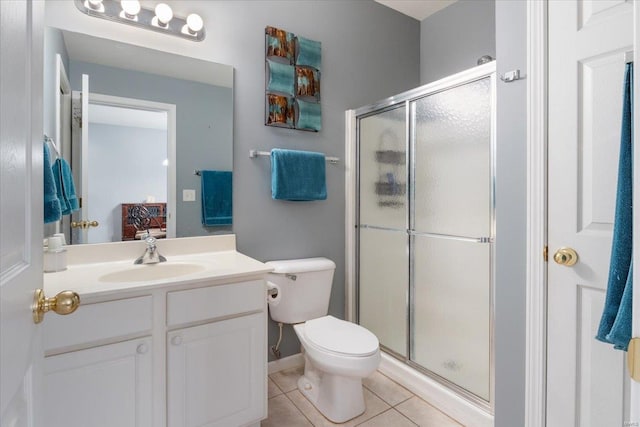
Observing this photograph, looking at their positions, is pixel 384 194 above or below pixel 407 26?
below

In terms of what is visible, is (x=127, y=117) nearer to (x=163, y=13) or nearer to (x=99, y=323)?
(x=163, y=13)

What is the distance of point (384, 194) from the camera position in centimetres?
226

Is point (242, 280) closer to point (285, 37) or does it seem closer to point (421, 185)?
point (421, 185)

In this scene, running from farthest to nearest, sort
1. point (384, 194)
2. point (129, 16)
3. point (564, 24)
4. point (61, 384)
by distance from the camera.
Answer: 1. point (384, 194)
2. point (129, 16)
3. point (564, 24)
4. point (61, 384)

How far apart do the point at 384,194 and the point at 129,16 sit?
5.84ft

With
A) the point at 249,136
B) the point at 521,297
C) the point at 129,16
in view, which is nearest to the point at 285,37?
the point at 249,136

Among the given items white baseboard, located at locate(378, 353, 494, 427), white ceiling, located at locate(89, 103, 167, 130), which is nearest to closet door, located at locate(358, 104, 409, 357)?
white baseboard, located at locate(378, 353, 494, 427)

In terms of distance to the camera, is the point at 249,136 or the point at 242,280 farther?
the point at 249,136

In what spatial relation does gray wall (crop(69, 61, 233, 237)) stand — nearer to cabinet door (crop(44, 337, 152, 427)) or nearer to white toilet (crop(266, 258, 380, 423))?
white toilet (crop(266, 258, 380, 423))

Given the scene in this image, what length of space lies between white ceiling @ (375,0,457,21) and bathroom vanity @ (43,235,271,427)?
231 centimetres

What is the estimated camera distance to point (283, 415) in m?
1.74

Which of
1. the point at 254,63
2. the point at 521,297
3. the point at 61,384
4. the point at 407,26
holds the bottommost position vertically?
the point at 61,384

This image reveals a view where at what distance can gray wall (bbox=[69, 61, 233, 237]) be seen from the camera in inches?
68.6

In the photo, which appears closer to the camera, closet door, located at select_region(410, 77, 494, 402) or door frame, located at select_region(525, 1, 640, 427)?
door frame, located at select_region(525, 1, 640, 427)
